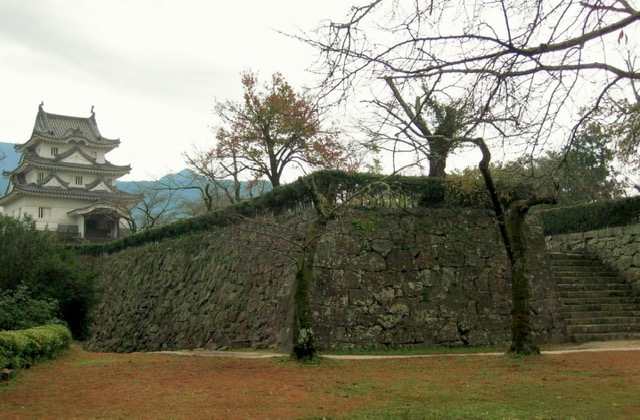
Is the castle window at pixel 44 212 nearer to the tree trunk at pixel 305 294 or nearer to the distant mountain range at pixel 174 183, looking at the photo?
the distant mountain range at pixel 174 183

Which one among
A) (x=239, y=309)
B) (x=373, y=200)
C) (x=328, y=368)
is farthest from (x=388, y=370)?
(x=239, y=309)

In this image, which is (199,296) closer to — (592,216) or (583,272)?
(583,272)

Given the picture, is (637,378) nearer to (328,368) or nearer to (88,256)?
(328,368)

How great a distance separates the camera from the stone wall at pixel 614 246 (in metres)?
18.9

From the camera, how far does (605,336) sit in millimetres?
15859

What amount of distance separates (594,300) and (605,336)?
217 cm

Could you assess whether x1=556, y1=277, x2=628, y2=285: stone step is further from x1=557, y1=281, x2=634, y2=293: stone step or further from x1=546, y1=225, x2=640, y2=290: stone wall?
x1=546, y1=225, x2=640, y2=290: stone wall

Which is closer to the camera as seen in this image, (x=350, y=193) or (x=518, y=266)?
(x=518, y=266)

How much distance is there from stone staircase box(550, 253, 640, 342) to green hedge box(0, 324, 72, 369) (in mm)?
11725

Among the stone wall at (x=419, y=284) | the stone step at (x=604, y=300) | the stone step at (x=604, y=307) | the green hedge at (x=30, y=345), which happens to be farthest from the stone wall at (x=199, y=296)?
the stone step at (x=604, y=300)

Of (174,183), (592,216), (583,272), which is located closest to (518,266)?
(583,272)

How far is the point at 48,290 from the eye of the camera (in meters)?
19.0

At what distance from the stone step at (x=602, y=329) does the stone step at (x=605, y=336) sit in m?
0.11

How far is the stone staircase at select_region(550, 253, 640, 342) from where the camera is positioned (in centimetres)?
1619
